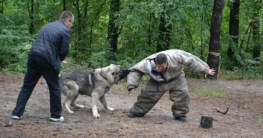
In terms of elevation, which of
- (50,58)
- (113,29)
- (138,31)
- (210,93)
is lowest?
(210,93)

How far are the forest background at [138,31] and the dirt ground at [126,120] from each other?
3333 millimetres

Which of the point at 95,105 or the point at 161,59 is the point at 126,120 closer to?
the point at 95,105

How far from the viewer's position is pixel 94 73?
28.7ft

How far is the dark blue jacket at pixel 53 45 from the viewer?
284 inches

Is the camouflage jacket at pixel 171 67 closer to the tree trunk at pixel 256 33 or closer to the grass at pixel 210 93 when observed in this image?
the grass at pixel 210 93

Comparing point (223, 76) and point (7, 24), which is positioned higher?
point (7, 24)

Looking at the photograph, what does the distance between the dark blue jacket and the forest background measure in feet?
22.9

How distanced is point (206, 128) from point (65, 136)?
2.77 meters

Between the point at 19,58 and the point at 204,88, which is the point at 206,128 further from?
the point at 19,58

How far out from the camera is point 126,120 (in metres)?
8.32

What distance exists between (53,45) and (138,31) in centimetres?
1240

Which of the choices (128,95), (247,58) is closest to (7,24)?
(128,95)

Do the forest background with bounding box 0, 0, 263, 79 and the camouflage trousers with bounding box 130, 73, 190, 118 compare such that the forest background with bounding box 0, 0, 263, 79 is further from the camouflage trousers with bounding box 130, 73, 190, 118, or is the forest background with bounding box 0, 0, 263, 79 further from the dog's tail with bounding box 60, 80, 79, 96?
the dog's tail with bounding box 60, 80, 79, 96

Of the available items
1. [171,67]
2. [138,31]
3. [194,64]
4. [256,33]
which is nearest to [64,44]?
[171,67]
